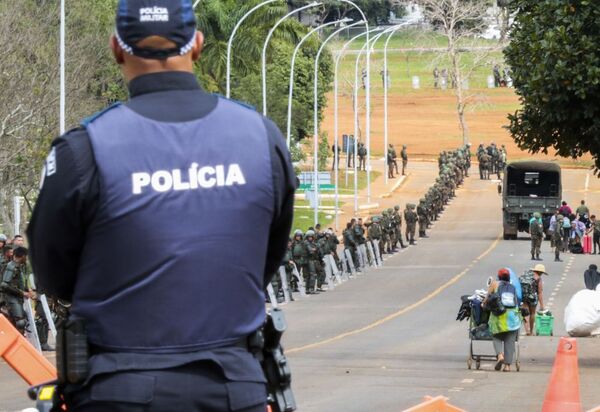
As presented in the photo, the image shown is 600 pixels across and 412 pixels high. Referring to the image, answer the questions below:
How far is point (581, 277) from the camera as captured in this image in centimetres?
4622

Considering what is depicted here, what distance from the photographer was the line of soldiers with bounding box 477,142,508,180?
83.7 meters

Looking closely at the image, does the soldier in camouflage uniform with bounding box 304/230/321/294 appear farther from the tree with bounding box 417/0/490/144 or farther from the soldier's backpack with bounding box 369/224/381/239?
the tree with bounding box 417/0/490/144

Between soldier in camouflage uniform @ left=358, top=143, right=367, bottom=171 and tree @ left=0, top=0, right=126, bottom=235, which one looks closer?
tree @ left=0, top=0, right=126, bottom=235

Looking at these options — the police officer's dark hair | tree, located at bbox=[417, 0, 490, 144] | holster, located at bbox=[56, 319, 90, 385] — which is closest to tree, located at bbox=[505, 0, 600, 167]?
the police officer's dark hair

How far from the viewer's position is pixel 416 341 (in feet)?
94.1

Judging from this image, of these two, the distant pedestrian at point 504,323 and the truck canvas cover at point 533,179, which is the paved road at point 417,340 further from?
the truck canvas cover at point 533,179

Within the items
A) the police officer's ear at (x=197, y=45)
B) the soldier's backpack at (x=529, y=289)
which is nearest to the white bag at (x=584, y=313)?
the soldier's backpack at (x=529, y=289)

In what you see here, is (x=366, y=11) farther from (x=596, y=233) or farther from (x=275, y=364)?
(x=275, y=364)

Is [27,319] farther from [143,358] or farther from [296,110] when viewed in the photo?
[296,110]

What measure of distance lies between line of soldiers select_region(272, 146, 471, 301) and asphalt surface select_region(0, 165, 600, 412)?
0.64 metres

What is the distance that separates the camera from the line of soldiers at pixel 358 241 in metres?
41.3

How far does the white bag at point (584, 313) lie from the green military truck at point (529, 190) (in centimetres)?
3242

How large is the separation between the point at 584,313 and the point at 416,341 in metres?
3.01

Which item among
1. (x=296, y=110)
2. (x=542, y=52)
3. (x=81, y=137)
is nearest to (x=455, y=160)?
(x=296, y=110)
